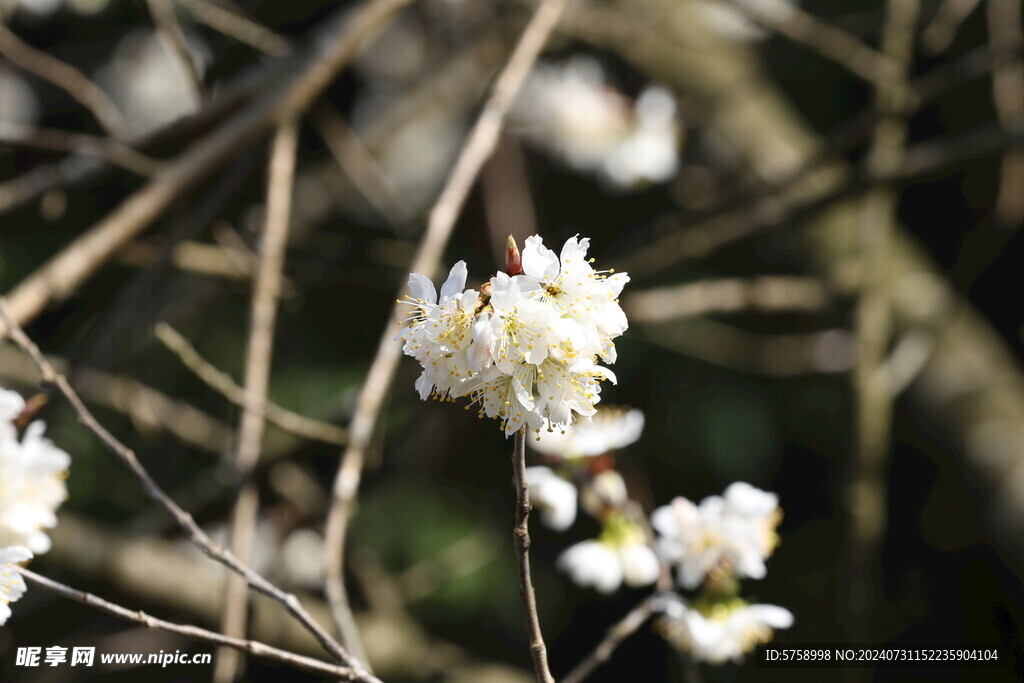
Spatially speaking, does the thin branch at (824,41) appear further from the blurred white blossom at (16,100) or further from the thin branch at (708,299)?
the blurred white blossom at (16,100)

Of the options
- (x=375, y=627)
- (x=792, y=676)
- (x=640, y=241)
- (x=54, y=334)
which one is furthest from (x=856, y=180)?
(x=54, y=334)

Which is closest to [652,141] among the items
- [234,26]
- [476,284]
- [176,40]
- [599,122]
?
[599,122]

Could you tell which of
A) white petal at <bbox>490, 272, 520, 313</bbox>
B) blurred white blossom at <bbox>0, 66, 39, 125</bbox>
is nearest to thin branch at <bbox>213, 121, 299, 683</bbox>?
white petal at <bbox>490, 272, 520, 313</bbox>

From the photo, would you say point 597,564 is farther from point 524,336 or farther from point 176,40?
point 176,40

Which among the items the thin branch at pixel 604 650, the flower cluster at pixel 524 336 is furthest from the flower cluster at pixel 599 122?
the flower cluster at pixel 524 336

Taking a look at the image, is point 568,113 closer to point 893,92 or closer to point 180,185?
point 893,92

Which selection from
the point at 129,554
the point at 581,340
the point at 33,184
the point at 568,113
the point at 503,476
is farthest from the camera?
the point at 568,113

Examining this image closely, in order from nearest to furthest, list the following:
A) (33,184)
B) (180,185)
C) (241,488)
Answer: (241,488) → (180,185) → (33,184)
